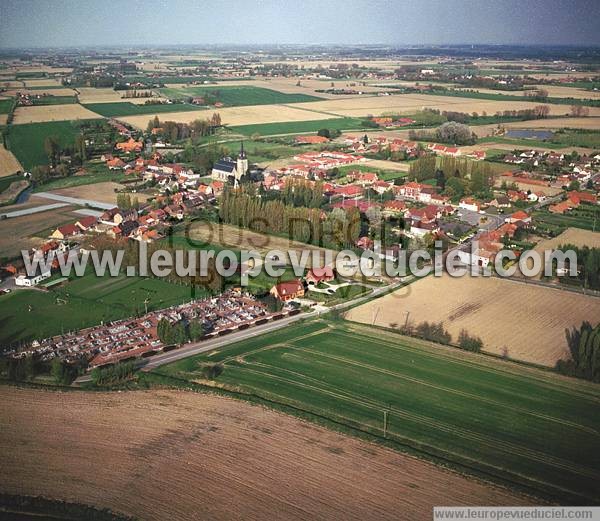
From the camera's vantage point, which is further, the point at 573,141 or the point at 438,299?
the point at 573,141

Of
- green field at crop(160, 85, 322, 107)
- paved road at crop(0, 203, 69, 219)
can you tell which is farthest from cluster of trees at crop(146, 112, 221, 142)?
paved road at crop(0, 203, 69, 219)

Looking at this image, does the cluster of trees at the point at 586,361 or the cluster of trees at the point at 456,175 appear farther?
the cluster of trees at the point at 456,175

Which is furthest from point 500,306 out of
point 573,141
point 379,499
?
point 573,141

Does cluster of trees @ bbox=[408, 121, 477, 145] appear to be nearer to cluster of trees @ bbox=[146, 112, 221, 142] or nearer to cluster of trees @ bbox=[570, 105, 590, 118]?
cluster of trees @ bbox=[570, 105, 590, 118]

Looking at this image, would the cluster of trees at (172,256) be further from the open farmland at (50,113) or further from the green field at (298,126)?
the open farmland at (50,113)

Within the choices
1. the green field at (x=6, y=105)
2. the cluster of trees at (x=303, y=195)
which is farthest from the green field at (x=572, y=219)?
the green field at (x=6, y=105)

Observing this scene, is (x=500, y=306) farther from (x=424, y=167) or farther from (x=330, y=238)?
(x=424, y=167)

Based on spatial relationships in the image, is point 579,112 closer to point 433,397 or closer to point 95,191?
point 95,191
